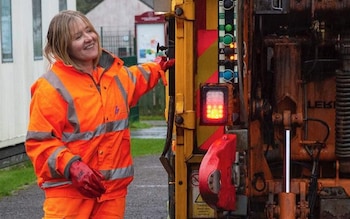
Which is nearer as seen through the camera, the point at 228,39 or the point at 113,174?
the point at 113,174

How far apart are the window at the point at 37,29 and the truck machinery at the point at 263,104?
812 centimetres

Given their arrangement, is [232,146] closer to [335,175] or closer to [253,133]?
[253,133]

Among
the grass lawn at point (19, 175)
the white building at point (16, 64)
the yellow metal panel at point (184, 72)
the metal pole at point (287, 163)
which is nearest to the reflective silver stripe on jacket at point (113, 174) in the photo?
the yellow metal panel at point (184, 72)

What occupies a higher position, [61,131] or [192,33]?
[192,33]

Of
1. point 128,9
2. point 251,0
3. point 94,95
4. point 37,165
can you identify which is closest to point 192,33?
point 251,0

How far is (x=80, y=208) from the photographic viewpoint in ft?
14.1

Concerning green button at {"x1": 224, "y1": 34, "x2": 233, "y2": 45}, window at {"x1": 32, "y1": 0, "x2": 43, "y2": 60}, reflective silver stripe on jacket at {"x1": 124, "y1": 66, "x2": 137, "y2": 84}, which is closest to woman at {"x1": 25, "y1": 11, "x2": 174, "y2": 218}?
reflective silver stripe on jacket at {"x1": 124, "y1": 66, "x2": 137, "y2": 84}

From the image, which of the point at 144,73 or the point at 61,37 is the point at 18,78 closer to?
the point at 144,73

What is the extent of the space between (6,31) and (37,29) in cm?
144

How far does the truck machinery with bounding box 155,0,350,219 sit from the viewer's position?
452 cm

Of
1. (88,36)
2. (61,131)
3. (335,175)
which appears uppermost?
(88,36)

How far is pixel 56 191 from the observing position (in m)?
4.31

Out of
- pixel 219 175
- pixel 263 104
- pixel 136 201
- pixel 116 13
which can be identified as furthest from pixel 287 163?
pixel 116 13

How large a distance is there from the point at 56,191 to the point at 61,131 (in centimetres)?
31
